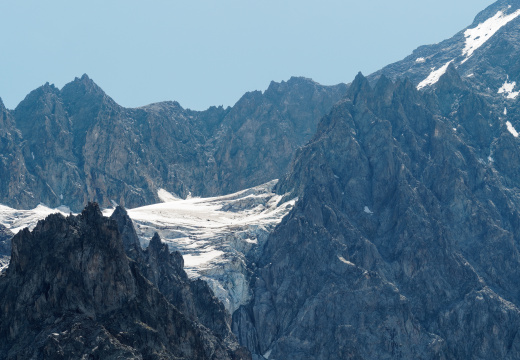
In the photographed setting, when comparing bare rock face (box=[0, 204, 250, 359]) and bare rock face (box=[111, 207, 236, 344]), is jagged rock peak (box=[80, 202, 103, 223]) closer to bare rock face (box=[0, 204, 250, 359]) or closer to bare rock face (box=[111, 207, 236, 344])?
bare rock face (box=[0, 204, 250, 359])

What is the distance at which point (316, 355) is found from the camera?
647 ft

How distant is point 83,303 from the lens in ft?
398

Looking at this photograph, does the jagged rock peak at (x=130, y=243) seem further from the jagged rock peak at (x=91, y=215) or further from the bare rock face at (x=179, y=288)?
the jagged rock peak at (x=91, y=215)

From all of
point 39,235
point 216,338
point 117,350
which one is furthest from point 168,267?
point 117,350

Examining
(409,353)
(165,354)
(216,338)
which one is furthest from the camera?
(409,353)

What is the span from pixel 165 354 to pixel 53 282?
18.2 meters

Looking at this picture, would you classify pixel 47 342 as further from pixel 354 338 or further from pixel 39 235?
pixel 354 338

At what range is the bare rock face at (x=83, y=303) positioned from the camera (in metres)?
112

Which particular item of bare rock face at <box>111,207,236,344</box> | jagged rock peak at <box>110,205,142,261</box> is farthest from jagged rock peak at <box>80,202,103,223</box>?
bare rock face at <box>111,207,236,344</box>

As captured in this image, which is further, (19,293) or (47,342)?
(19,293)

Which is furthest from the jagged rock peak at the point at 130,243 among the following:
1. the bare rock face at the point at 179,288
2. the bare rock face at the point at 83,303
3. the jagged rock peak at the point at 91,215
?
the bare rock face at the point at 83,303

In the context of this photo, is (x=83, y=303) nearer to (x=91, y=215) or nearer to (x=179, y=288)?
(x=91, y=215)

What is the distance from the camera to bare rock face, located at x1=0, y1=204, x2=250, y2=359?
112m

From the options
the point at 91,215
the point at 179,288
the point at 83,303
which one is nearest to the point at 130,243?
the point at 179,288
